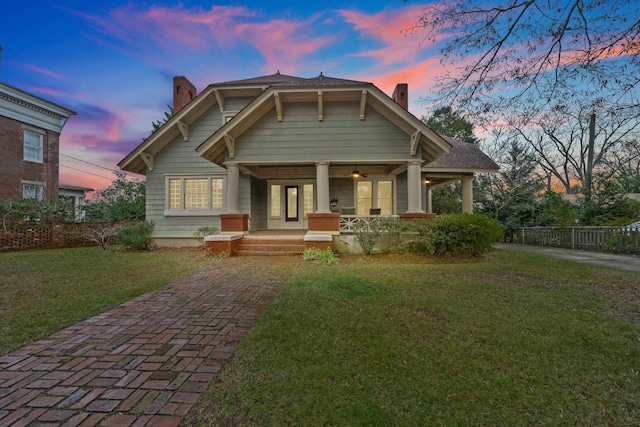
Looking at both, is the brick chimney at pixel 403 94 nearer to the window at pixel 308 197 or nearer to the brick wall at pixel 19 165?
the window at pixel 308 197

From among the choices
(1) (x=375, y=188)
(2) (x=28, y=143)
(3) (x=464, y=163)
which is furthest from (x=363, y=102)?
(2) (x=28, y=143)

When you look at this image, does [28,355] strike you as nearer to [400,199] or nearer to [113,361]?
[113,361]

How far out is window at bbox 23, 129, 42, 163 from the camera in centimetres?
1622

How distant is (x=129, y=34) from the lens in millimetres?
13055

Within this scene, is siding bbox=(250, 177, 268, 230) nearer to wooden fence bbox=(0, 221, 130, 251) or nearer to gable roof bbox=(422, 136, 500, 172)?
wooden fence bbox=(0, 221, 130, 251)

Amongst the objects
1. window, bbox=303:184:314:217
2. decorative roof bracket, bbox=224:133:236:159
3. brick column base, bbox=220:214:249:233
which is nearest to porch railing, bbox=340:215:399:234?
brick column base, bbox=220:214:249:233

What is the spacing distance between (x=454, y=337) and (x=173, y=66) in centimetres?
1994

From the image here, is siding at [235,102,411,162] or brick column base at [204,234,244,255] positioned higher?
siding at [235,102,411,162]

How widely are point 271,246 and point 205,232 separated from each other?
384 cm

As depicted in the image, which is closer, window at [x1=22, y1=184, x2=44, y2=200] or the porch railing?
the porch railing

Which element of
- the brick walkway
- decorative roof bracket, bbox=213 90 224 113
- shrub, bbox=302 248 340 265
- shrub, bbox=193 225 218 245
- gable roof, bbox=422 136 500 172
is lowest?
the brick walkway

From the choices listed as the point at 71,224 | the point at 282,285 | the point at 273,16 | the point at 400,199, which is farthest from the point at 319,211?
the point at 71,224

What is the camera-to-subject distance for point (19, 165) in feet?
51.7

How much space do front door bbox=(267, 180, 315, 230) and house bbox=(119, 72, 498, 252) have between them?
49 mm
